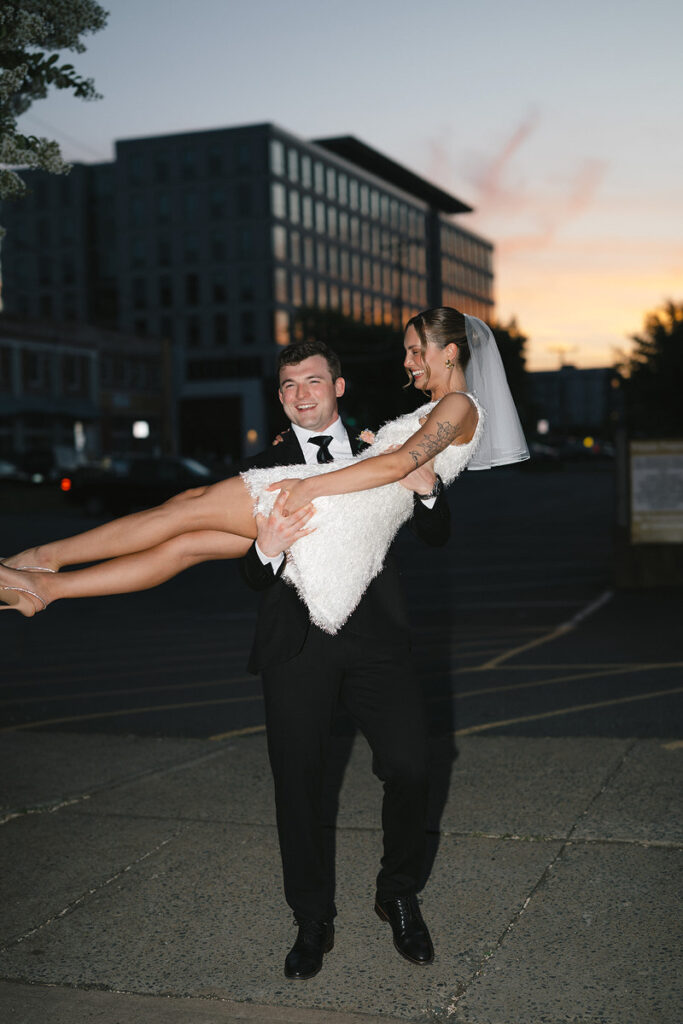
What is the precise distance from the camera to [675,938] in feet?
12.9

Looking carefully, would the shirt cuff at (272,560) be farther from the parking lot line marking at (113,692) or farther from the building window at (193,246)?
the building window at (193,246)

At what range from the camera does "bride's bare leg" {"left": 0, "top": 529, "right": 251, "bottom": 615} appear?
4129mm

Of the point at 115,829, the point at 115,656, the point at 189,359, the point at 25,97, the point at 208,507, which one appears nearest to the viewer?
the point at 208,507

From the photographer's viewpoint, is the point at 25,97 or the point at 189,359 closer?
the point at 25,97

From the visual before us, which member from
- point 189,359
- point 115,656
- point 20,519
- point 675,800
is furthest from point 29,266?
point 675,800

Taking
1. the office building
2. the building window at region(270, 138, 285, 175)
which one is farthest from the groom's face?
the building window at region(270, 138, 285, 175)

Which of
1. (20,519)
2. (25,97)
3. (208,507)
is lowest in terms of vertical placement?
(20,519)

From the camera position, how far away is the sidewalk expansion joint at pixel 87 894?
410cm

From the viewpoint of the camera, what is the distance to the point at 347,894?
4461mm

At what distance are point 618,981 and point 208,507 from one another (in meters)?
2.05

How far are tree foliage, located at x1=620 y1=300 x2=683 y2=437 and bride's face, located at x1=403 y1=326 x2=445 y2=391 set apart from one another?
121ft

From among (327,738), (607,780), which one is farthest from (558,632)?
(327,738)

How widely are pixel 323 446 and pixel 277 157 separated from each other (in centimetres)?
8436

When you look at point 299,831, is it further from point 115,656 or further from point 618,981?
point 115,656
